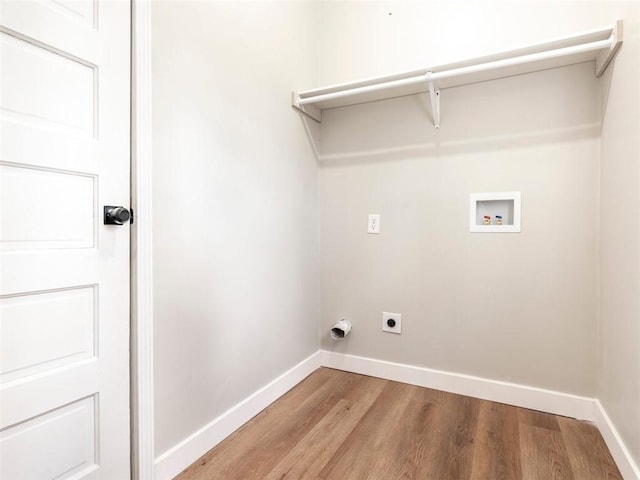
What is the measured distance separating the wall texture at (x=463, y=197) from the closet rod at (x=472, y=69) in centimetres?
24

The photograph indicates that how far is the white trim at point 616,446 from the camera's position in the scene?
46.1 inches

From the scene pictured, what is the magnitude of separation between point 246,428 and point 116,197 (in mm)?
1174

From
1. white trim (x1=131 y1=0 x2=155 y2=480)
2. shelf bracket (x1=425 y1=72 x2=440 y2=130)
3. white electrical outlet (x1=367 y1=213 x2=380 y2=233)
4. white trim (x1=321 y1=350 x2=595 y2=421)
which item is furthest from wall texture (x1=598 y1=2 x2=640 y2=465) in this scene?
white trim (x1=131 y1=0 x2=155 y2=480)

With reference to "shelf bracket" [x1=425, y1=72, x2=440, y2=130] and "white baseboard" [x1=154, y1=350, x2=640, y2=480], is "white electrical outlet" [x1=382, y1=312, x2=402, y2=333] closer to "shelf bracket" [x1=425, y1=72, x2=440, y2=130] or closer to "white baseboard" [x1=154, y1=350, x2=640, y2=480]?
"white baseboard" [x1=154, y1=350, x2=640, y2=480]

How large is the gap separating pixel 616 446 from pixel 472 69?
172cm

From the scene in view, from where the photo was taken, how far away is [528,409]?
1.73 m

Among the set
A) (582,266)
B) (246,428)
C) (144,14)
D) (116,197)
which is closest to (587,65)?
(582,266)

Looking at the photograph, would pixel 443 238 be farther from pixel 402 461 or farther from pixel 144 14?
pixel 144 14

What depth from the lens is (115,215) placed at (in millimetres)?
1062

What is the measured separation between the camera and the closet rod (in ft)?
4.62

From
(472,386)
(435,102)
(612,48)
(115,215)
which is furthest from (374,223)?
(115,215)

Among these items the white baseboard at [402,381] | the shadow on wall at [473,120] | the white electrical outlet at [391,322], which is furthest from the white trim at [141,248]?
the white electrical outlet at [391,322]

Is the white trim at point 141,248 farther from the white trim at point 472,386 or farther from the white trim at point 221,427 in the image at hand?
the white trim at point 472,386

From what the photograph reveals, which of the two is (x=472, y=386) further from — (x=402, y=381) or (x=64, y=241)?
(x=64, y=241)
